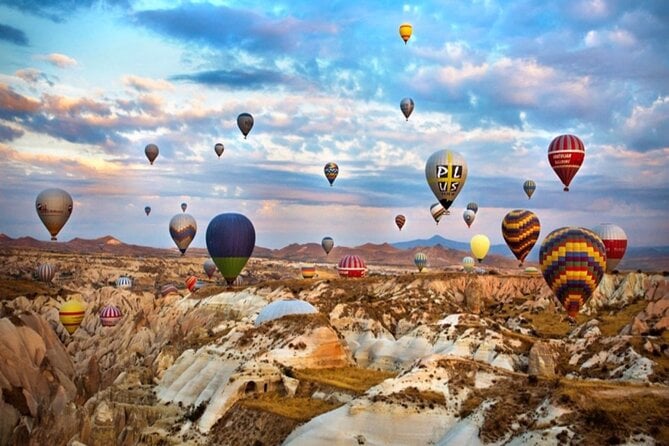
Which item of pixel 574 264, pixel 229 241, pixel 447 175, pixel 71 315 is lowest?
pixel 71 315

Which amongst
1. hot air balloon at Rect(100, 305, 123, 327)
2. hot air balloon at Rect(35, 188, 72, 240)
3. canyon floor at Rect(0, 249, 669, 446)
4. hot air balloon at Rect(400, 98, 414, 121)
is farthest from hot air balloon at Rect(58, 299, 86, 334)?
hot air balloon at Rect(400, 98, 414, 121)

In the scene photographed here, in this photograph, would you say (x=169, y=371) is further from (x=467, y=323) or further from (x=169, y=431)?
(x=467, y=323)

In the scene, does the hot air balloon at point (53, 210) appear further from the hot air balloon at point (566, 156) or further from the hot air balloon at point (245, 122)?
the hot air balloon at point (566, 156)

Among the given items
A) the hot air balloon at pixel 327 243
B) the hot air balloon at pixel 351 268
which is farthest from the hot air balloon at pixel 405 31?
the hot air balloon at pixel 327 243

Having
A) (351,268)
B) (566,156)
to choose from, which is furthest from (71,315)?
(566,156)

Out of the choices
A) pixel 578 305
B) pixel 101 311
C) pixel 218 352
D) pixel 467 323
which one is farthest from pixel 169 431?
pixel 101 311

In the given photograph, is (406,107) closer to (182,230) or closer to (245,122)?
(245,122)

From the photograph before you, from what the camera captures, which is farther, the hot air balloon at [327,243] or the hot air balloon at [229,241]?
the hot air balloon at [327,243]
